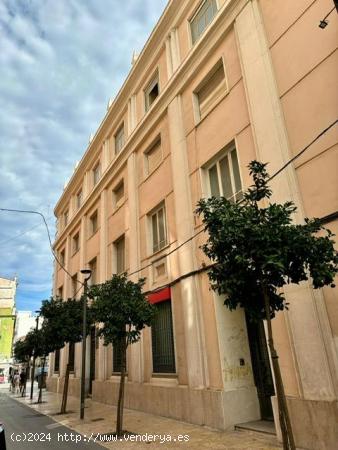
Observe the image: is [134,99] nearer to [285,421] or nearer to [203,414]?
[203,414]

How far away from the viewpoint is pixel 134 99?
607 inches

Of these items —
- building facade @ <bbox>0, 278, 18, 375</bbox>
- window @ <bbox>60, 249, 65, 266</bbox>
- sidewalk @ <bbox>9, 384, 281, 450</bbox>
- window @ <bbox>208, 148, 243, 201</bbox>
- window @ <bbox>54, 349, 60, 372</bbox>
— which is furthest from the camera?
building facade @ <bbox>0, 278, 18, 375</bbox>

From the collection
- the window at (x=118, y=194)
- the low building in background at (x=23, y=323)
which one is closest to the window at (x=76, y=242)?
the window at (x=118, y=194)

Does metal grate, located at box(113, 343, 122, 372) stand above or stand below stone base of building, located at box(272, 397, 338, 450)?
above

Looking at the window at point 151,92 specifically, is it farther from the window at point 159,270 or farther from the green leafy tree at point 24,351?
the green leafy tree at point 24,351

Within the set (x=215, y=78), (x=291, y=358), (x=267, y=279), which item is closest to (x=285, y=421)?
(x=267, y=279)

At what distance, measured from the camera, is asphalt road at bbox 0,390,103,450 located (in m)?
7.66

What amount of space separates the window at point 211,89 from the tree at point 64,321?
310 inches

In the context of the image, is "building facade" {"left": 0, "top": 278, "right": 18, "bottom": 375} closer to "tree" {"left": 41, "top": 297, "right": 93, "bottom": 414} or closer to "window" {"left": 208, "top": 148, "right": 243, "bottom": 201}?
"tree" {"left": 41, "top": 297, "right": 93, "bottom": 414}

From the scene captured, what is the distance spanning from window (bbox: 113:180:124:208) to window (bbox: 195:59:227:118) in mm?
6216

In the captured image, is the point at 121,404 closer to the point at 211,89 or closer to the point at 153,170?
the point at 153,170

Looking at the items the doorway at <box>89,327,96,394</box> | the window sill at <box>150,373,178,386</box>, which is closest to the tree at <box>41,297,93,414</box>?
the window sill at <box>150,373,178,386</box>

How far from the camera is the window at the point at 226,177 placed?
9.24m

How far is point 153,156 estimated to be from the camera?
1373cm
